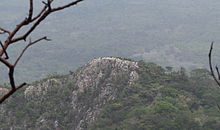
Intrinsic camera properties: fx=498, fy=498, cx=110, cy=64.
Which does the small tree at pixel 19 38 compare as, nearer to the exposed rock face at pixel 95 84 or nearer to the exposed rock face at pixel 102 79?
the exposed rock face at pixel 95 84

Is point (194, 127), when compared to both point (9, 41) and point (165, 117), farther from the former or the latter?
point (9, 41)

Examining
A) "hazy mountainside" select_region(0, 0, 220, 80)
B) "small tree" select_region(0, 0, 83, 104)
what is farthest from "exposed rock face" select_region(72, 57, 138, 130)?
"hazy mountainside" select_region(0, 0, 220, 80)

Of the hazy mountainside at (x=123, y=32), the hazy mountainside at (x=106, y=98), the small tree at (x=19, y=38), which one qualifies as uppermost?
the small tree at (x=19, y=38)

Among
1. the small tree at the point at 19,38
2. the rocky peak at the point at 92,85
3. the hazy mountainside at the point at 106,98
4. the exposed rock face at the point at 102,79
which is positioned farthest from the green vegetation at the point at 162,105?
the small tree at the point at 19,38

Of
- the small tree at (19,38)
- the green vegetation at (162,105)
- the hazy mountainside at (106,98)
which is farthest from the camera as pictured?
the hazy mountainside at (106,98)

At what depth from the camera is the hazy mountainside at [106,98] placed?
2283 centimetres

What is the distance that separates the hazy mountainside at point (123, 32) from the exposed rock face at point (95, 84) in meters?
45.3

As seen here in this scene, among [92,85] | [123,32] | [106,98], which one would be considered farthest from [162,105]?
[123,32]

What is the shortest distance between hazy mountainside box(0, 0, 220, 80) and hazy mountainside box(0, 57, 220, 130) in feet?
150

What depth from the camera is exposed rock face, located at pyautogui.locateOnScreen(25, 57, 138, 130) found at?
25.4 metres

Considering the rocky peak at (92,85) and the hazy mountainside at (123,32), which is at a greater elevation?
the rocky peak at (92,85)

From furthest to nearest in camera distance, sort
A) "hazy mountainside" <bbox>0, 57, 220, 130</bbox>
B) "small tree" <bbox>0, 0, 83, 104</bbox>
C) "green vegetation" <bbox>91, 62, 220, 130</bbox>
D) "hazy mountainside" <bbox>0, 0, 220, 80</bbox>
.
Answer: "hazy mountainside" <bbox>0, 0, 220, 80</bbox> < "hazy mountainside" <bbox>0, 57, 220, 130</bbox> < "green vegetation" <bbox>91, 62, 220, 130</bbox> < "small tree" <bbox>0, 0, 83, 104</bbox>

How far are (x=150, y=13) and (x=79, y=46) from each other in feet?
114

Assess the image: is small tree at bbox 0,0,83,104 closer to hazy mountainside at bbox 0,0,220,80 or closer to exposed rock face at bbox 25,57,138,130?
exposed rock face at bbox 25,57,138,130
